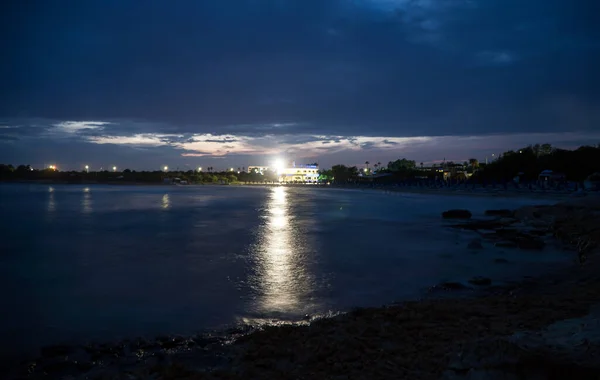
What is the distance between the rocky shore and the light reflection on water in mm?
1748

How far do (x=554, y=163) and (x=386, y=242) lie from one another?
66311 millimetres

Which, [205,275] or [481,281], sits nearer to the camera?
[481,281]

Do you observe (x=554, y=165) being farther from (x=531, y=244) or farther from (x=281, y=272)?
(x=281, y=272)

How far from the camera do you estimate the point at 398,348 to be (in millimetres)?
5078

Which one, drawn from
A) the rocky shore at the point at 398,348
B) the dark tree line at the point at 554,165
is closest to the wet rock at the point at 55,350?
the rocky shore at the point at 398,348

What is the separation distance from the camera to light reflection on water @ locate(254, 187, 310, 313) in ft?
27.7

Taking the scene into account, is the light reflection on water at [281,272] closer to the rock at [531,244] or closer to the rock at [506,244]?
the rock at [506,244]

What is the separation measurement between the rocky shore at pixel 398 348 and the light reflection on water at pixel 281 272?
1748 millimetres

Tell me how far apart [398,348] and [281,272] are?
22.7 ft

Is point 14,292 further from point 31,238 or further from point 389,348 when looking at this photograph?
point 31,238

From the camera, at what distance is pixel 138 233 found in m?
22.2

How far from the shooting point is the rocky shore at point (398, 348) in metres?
3.58

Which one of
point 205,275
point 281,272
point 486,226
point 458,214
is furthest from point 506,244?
point 458,214

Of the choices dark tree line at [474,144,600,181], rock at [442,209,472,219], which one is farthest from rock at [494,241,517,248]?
dark tree line at [474,144,600,181]
